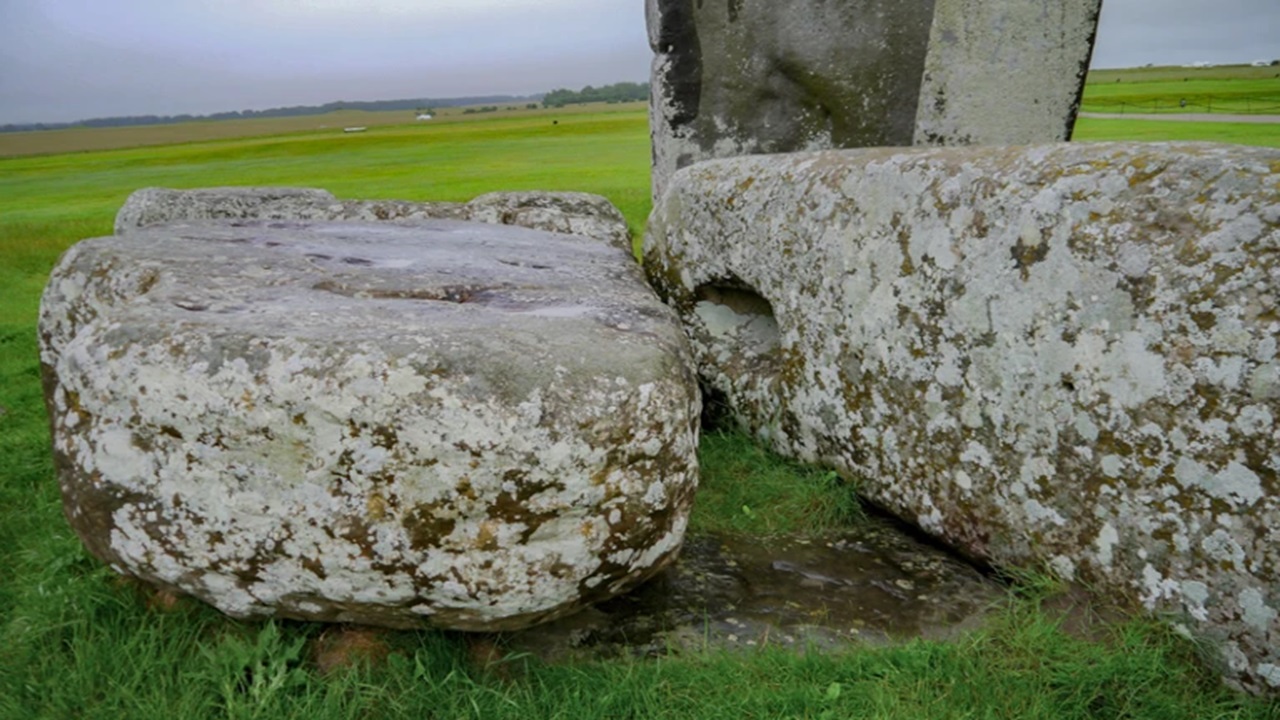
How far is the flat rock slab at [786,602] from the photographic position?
306cm

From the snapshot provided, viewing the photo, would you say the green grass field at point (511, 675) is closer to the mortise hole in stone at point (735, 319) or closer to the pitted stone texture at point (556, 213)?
the mortise hole in stone at point (735, 319)

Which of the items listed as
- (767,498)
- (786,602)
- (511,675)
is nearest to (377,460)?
(511,675)

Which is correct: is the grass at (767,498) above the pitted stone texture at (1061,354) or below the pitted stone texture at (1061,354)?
below

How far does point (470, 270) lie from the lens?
4109mm

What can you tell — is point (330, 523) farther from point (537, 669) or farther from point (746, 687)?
point (746, 687)

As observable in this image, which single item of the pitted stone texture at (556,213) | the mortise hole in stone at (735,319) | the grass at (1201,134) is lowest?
the grass at (1201,134)

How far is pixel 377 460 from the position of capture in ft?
8.17

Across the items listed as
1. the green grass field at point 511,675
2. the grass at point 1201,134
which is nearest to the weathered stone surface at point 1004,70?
the green grass field at point 511,675

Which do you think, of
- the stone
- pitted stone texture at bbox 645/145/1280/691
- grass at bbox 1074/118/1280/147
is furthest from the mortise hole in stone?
grass at bbox 1074/118/1280/147

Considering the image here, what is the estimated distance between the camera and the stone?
6723 millimetres

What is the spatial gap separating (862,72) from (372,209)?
376 centimetres

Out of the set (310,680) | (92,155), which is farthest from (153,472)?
(92,155)

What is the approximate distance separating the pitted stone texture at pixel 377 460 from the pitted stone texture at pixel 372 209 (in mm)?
3506

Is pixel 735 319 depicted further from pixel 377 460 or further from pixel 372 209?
pixel 372 209
